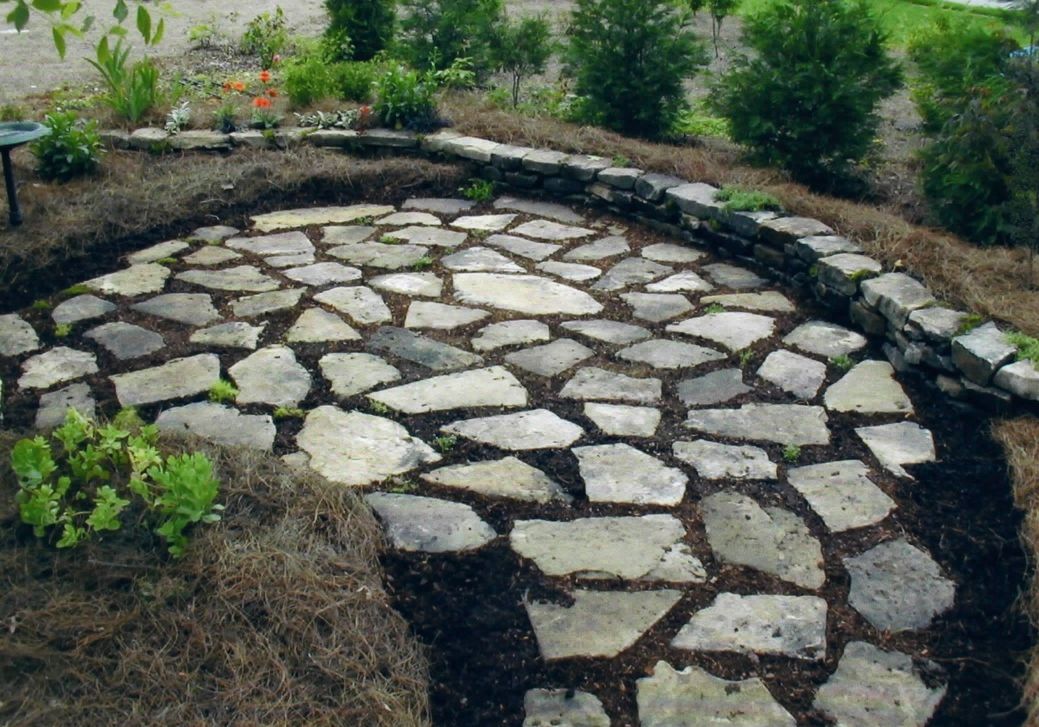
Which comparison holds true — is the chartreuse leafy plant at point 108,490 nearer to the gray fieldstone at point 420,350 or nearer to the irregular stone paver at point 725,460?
the gray fieldstone at point 420,350

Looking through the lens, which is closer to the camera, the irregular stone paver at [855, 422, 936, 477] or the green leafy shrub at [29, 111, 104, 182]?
the irregular stone paver at [855, 422, 936, 477]

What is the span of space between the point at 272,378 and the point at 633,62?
3773 mm

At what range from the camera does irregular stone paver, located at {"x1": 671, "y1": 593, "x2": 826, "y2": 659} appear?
9.39 ft

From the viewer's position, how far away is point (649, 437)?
3.88m

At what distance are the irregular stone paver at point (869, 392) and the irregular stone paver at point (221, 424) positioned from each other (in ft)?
6.67

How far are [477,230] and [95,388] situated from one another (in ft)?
8.04

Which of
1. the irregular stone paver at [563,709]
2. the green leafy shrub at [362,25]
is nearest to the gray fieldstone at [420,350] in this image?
the irregular stone paver at [563,709]

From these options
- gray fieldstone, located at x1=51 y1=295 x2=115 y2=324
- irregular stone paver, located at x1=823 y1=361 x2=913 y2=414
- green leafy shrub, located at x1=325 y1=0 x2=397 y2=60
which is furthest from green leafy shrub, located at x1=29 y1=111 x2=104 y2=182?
irregular stone paver, located at x1=823 y1=361 x2=913 y2=414

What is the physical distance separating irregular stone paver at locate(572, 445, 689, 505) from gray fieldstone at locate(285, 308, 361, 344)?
131 centimetres

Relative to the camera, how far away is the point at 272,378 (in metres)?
4.21

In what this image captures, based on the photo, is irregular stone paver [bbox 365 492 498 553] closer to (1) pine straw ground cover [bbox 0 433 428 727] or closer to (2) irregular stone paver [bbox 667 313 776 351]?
(1) pine straw ground cover [bbox 0 433 428 727]

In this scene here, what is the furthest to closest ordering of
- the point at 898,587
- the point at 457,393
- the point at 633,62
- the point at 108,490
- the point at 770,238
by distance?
the point at 633,62, the point at 770,238, the point at 457,393, the point at 898,587, the point at 108,490

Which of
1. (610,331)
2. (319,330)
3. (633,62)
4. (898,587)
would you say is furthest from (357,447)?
(633,62)

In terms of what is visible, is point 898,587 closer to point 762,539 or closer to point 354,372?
point 762,539
